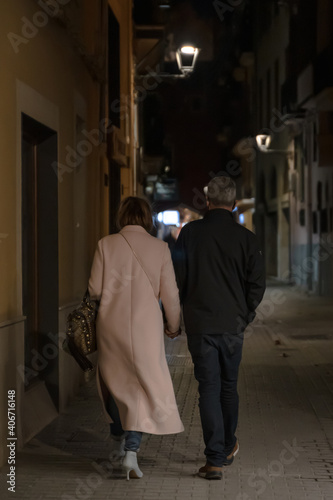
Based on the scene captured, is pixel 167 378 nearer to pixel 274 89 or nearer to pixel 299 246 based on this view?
pixel 299 246

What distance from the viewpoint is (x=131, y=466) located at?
6.20m

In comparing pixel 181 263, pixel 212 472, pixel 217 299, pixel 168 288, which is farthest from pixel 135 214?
pixel 212 472

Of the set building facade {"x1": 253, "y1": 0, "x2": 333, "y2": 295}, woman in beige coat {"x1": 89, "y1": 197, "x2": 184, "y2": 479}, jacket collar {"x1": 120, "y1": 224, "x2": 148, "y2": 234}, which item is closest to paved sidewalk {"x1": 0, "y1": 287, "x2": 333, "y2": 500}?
woman in beige coat {"x1": 89, "y1": 197, "x2": 184, "y2": 479}

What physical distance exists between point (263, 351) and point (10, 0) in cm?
756

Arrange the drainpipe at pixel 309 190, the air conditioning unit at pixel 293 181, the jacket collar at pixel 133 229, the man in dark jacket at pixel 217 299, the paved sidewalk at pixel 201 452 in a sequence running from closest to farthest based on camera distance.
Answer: the paved sidewalk at pixel 201 452
the man in dark jacket at pixel 217 299
the jacket collar at pixel 133 229
the drainpipe at pixel 309 190
the air conditioning unit at pixel 293 181

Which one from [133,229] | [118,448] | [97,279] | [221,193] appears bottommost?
[118,448]

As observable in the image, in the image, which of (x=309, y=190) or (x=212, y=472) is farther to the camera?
(x=309, y=190)

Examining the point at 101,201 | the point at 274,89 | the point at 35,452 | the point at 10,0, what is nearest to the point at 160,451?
the point at 35,452

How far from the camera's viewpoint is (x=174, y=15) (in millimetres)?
38875

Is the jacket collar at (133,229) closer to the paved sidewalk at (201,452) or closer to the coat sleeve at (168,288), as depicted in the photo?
the coat sleeve at (168,288)

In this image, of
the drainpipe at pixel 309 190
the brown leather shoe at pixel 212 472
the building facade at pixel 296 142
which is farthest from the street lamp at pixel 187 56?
the brown leather shoe at pixel 212 472

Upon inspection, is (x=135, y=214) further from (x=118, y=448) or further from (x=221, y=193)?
(x=118, y=448)

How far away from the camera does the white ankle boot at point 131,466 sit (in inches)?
244

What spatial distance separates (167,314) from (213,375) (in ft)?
1.68
